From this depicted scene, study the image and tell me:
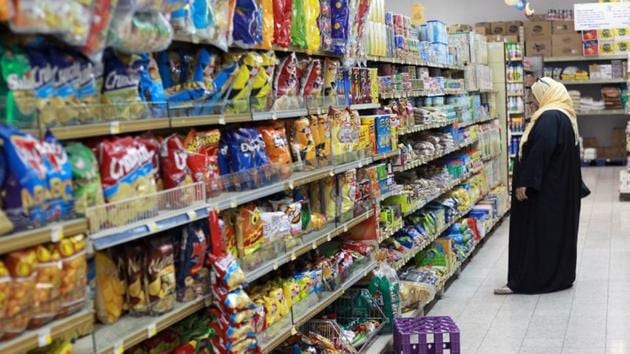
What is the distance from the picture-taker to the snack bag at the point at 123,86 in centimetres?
Result: 272

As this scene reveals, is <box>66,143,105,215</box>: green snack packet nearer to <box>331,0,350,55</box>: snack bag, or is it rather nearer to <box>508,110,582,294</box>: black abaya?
<box>331,0,350,55</box>: snack bag

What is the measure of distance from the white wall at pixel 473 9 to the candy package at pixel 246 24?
44.2 feet

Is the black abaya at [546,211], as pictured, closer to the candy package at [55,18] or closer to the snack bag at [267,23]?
the snack bag at [267,23]

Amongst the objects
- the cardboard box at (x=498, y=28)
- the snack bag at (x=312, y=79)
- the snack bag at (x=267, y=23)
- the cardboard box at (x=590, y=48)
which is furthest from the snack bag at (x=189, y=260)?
the cardboard box at (x=590, y=48)

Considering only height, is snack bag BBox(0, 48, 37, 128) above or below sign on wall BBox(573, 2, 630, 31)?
below

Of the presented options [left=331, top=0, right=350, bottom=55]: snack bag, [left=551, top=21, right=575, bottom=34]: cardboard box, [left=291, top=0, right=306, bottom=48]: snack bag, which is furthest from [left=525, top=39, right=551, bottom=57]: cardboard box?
[left=291, top=0, right=306, bottom=48]: snack bag

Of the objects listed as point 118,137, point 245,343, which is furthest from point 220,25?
point 245,343

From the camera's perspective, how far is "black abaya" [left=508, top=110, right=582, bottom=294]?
21.4ft

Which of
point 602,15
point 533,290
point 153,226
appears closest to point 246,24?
point 153,226

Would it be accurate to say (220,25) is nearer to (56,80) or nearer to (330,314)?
(56,80)

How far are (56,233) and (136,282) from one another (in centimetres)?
65

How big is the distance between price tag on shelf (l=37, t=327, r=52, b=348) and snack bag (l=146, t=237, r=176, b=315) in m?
0.61

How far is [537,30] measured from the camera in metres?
15.6

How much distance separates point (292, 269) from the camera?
437cm
